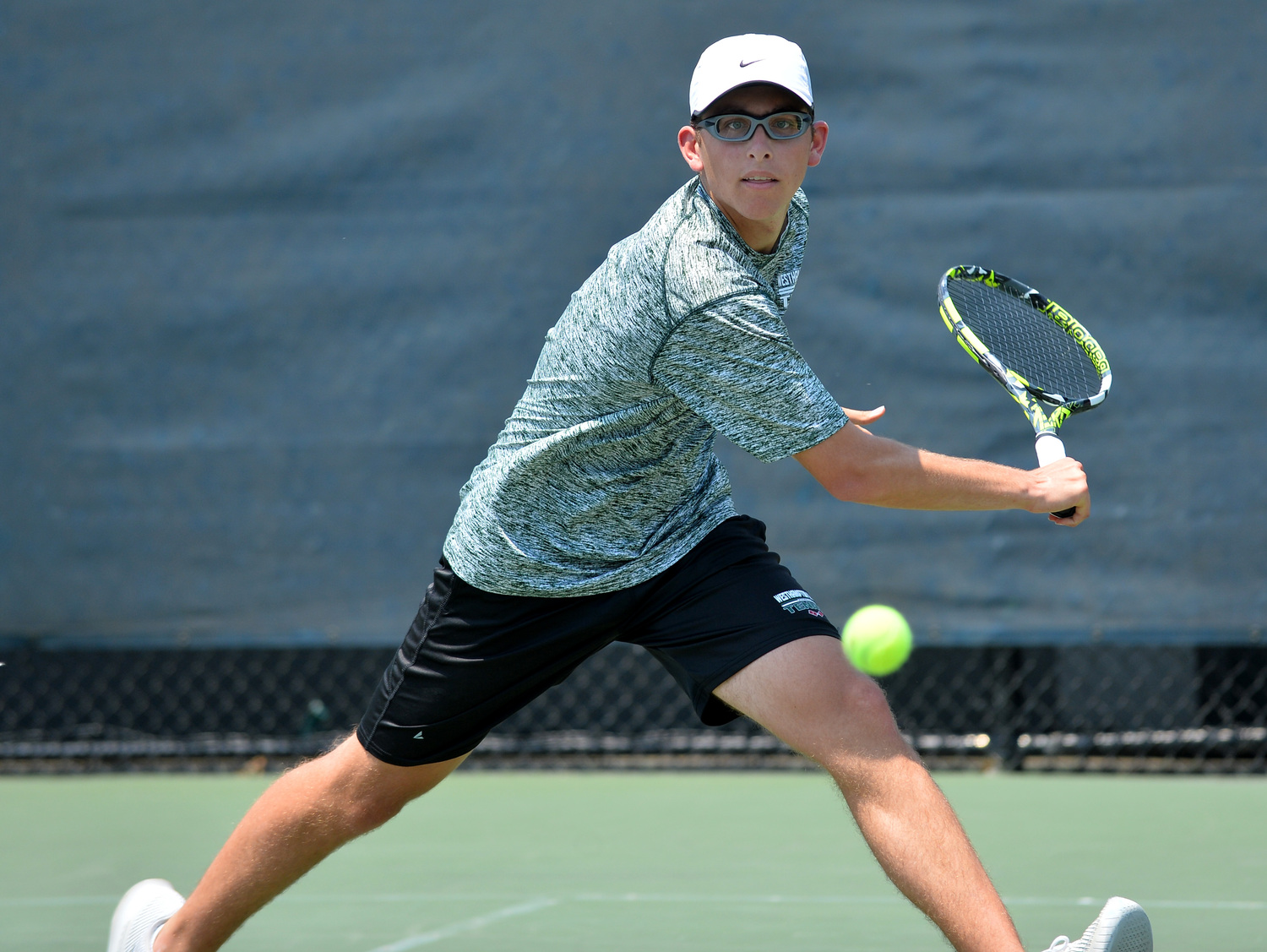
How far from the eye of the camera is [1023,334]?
305 centimetres

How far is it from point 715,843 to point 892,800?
1.98 meters

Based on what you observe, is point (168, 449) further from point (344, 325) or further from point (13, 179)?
point (13, 179)

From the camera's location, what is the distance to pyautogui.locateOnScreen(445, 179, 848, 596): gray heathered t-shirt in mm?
2076

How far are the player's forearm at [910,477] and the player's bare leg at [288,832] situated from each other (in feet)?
2.47

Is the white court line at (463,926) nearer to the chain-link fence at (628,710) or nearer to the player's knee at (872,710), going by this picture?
the player's knee at (872,710)

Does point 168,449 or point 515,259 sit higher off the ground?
point 515,259

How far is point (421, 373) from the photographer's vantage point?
4.79m

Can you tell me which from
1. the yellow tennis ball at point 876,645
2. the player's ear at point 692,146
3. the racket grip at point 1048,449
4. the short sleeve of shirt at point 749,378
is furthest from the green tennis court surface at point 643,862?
the player's ear at point 692,146

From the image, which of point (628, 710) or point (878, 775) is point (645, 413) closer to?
point (878, 775)

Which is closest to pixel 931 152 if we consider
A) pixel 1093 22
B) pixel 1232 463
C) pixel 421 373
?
pixel 1093 22

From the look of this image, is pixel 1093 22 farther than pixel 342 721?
No

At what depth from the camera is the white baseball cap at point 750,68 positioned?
213 centimetres

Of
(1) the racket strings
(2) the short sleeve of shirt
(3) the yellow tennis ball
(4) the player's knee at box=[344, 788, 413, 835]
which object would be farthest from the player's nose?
(3) the yellow tennis ball

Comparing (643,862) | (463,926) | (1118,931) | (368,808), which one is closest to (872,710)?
(1118,931)
